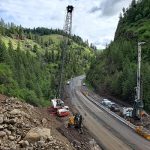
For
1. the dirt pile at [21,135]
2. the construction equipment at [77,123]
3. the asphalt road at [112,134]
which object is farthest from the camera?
the construction equipment at [77,123]

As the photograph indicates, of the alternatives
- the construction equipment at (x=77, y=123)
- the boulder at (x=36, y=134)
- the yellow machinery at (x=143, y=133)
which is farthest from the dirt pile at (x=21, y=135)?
the yellow machinery at (x=143, y=133)

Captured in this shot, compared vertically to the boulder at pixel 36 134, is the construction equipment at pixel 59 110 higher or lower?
lower

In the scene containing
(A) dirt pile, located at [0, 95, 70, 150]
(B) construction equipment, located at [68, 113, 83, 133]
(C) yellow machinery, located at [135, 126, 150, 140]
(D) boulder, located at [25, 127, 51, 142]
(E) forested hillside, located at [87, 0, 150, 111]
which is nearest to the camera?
(A) dirt pile, located at [0, 95, 70, 150]

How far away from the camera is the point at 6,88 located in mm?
86000

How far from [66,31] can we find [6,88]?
21.1 meters

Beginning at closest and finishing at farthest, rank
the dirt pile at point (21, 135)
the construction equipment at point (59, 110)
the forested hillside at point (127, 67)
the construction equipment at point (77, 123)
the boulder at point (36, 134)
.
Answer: the dirt pile at point (21, 135) < the boulder at point (36, 134) < the construction equipment at point (77, 123) < the construction equipment at point (59, 110) < the forested hillside at point (127, 67)

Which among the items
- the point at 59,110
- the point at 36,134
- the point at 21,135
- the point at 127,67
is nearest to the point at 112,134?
the point at 59,110

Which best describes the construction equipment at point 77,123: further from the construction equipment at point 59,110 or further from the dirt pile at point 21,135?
the dirt pile at point 21,135

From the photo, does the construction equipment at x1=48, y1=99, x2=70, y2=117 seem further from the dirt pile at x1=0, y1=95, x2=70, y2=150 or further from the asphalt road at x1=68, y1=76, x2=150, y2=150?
the dirt pile at x1=0, y1=95, x2=70, y2=150

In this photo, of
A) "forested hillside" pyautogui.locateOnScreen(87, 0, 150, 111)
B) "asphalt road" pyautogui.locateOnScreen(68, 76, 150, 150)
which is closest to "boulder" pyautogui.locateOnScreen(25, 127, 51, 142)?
"asphalt road" pyautogui.locateOnScreen(68, 76, 150, 150)

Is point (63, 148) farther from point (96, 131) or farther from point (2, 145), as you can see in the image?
point (96, 131)

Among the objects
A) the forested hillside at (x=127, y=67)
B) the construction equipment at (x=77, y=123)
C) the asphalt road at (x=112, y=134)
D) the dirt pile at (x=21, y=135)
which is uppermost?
the forested hillside at (x=127, y=67)

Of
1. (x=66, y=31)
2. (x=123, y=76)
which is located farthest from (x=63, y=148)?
(x=123, y=76)

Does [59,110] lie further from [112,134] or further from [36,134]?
[36,134]
